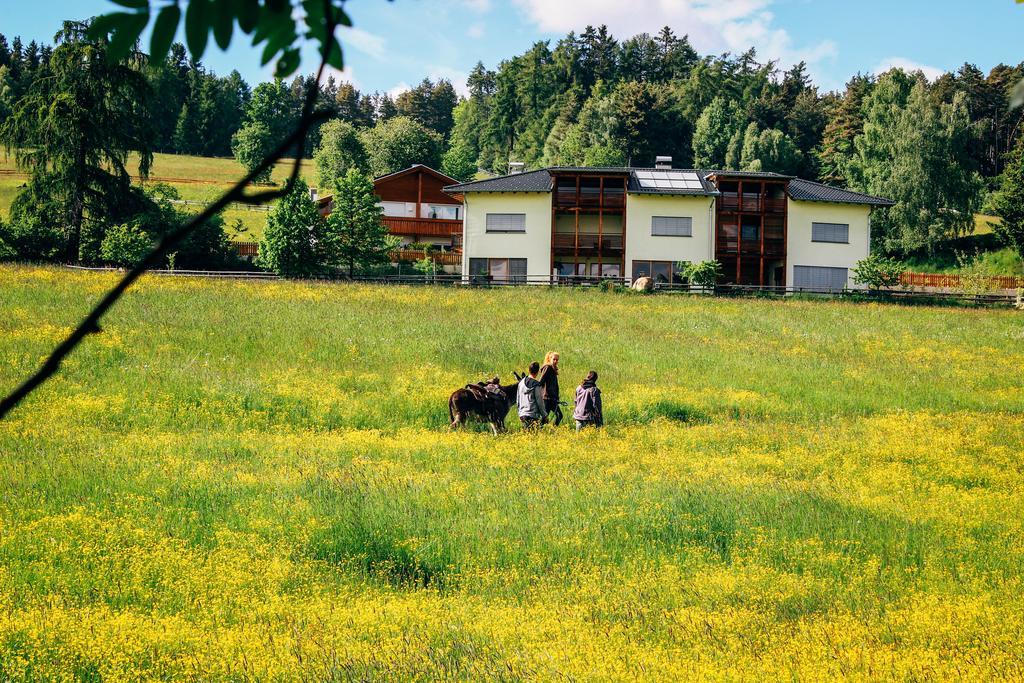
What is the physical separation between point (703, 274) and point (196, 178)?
3087 inches

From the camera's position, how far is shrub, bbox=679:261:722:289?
165ft

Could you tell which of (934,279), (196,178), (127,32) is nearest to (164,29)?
(127,32)

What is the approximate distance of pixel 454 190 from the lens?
54406 millimetres

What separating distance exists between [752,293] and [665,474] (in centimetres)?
3707

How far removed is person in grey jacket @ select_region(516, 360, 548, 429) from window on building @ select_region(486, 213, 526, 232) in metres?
37.4

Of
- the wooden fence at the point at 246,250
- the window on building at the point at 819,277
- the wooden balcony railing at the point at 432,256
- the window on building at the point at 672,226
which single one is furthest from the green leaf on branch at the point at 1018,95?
the wooden balcony railing at the point at 432,256

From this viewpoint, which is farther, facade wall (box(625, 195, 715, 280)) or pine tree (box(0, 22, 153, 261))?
facade wall (box(625, 195, 715, 280))

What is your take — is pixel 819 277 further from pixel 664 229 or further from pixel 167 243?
pixel 167 243

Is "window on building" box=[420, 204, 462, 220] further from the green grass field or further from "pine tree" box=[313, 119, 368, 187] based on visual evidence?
the green grass field

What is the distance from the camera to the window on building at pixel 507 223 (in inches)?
2185

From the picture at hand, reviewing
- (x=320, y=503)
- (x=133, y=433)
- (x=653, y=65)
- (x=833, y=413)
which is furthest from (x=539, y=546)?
(x=653, y=65)

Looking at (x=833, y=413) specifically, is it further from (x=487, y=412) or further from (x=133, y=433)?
(x=133, y=433)

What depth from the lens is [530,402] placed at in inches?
736

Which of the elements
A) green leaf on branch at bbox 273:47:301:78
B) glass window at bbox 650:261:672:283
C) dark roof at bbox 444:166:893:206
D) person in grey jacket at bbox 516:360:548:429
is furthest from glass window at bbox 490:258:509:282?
green leaf on branch at bbox 273:47:301:78
